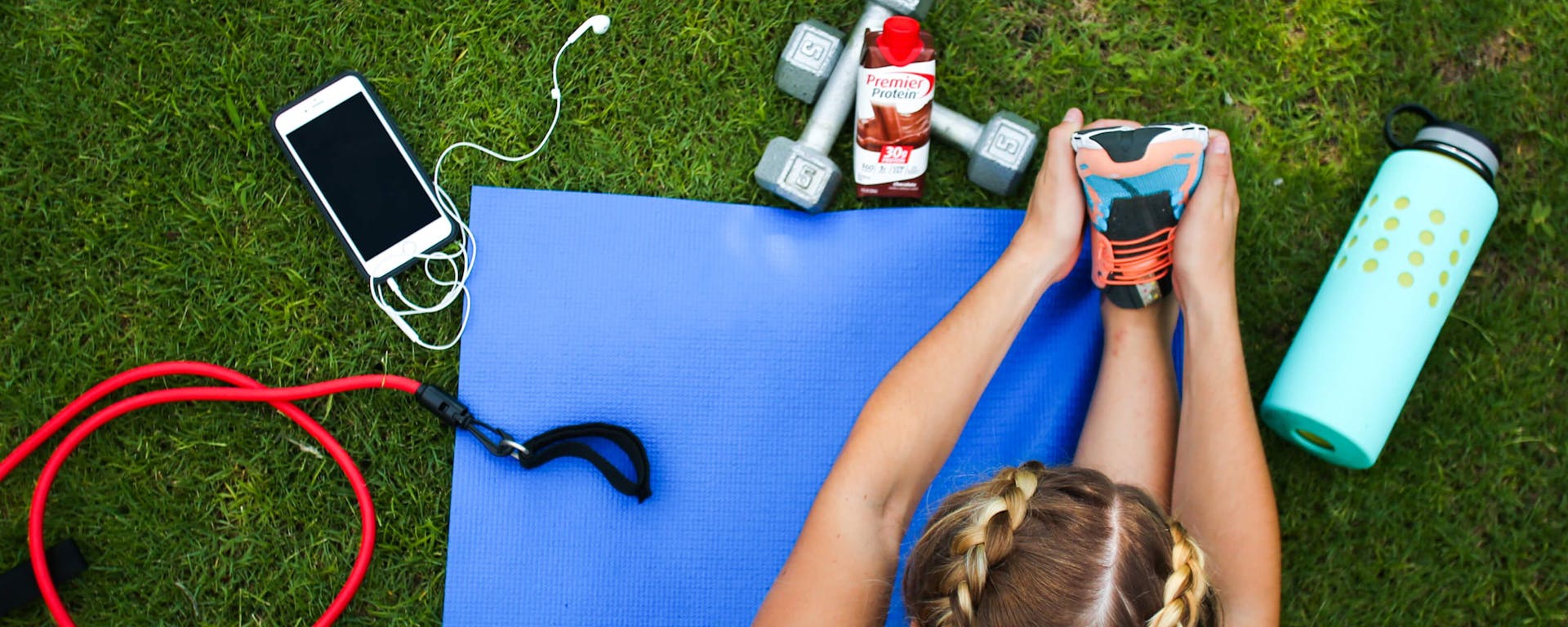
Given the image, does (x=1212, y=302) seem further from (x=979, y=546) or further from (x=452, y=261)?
(x=452, y=261)

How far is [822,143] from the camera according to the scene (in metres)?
1.73

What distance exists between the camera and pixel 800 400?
174 centimetres

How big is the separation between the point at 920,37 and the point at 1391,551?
122 cm

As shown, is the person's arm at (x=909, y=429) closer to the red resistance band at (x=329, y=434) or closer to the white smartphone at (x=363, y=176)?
the red resistance band at (x=329, y=434)

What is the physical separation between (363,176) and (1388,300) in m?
1.71

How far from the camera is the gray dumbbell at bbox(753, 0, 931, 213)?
5.58ft

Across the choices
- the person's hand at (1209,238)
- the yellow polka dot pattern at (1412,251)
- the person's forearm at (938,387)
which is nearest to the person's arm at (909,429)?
the person's forearm at (938,387)

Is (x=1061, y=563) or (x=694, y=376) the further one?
(x=694, y=376)

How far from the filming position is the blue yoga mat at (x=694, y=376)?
5.54 ft

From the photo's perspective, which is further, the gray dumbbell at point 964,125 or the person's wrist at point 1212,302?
the gray dumbbell at point 964,125

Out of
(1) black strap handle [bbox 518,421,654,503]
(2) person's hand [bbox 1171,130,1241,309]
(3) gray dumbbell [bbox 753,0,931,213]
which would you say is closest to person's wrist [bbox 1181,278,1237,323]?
(2) person's hand [bbox 1171,130,1241,309]

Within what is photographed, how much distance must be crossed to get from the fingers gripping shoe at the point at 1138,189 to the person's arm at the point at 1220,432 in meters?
0.03

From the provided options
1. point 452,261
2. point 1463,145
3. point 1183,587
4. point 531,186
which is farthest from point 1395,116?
point 452,261

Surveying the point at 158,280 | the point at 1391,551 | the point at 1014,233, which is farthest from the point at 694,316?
the point at 1391,551
